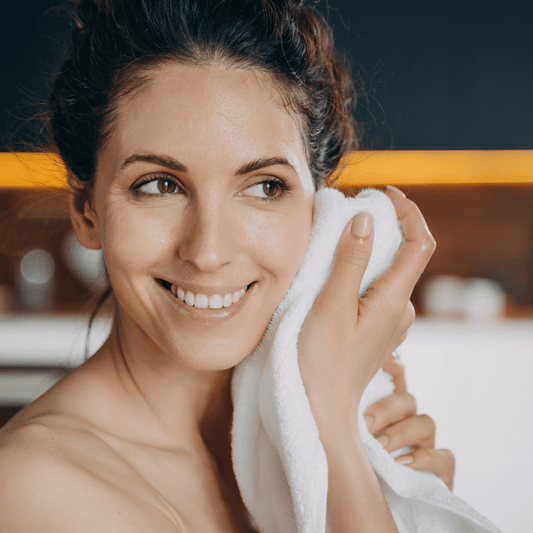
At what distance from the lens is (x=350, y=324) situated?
2.61 feet

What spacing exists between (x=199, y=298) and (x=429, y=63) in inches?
63.3

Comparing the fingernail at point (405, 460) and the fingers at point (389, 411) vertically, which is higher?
the fingers at point (389, 411)

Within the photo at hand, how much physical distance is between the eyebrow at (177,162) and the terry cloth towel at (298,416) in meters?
0.16

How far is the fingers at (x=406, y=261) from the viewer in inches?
33.4

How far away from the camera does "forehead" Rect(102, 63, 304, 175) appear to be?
69 centimetres

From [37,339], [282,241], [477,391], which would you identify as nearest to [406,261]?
[282,241]

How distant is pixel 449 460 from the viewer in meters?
0.97

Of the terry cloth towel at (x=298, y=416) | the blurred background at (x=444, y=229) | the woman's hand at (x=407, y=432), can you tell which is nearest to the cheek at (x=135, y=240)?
the terry cloth towel at (x=298, y=416)

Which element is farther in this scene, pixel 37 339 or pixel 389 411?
pixel 37 339

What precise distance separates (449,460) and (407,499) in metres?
0.18

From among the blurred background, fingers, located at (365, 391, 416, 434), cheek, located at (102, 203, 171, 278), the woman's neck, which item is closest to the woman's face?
cheek, located at (102, 203, 171, 278)

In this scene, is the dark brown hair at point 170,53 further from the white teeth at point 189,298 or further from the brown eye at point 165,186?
the white teeth at point 189,298

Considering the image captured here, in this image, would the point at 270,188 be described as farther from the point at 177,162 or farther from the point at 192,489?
the point at 192,489

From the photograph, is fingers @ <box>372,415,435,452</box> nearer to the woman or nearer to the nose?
the woman
